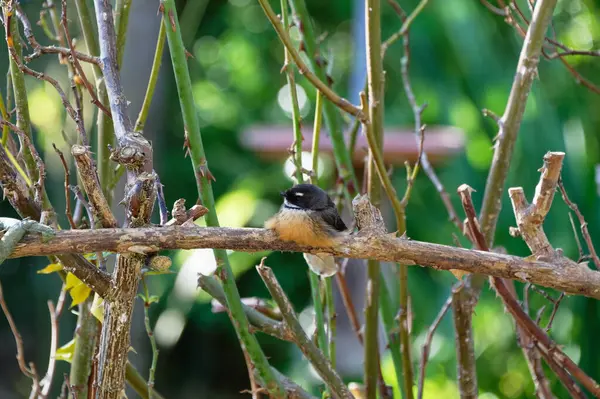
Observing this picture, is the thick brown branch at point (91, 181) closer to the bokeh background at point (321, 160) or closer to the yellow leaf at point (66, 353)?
the yellow leaf at point (66, 353)

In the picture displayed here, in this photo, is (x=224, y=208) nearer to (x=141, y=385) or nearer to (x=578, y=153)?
(x=578, y=153)

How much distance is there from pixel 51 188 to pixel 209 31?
2.18 meters

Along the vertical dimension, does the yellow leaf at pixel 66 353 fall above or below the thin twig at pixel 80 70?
below

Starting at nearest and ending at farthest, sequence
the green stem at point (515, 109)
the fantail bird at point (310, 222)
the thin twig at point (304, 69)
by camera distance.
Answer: the fantail bird at point (310, 222)
the thin twig at point (304, 69)
the green stem at point (515, 109)

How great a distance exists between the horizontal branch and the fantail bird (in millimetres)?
83

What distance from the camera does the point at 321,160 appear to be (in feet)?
10.1

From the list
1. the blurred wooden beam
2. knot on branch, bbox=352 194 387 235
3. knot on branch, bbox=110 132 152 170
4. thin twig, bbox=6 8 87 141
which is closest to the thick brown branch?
knot on branch, bbox=110 132 152 170

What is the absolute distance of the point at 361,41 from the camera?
390 cm

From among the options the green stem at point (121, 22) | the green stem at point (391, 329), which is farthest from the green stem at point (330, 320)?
the green stem at point (121, 22)

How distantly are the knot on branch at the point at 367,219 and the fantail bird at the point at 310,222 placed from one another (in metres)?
0.07

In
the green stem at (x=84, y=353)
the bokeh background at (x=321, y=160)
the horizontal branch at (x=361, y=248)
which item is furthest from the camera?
the bokeh background at (x=321, y=160)

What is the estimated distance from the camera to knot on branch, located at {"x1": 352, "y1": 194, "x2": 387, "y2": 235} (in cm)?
124

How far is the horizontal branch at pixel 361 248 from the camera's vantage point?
1.12 metres

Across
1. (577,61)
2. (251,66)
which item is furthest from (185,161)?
(577,61)
